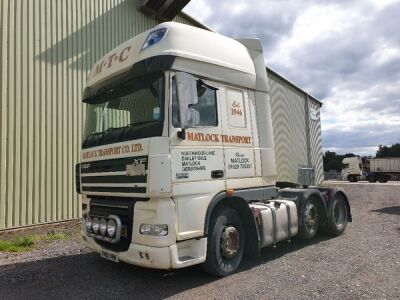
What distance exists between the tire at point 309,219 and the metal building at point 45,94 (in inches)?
242

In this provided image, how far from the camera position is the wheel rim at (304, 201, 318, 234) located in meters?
7.74

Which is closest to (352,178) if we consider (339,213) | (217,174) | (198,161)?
(339,213)

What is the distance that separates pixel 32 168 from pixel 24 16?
150 inches

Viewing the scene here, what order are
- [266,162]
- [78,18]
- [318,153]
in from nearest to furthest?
1. [266,162]
2. [78,18]
3. [318,153]

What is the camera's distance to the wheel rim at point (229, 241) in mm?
5621

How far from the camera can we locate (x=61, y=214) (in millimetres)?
10117

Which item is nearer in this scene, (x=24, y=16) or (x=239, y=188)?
(x=239, y=188)

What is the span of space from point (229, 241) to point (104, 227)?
183 cm

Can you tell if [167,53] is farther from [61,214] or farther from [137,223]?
[61,214]

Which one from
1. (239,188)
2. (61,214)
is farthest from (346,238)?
(61,214)

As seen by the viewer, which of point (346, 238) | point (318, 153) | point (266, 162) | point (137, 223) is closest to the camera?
point (137, 223)

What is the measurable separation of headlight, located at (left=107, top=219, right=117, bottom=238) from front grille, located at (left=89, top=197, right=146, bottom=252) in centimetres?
12

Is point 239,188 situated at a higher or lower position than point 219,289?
higher

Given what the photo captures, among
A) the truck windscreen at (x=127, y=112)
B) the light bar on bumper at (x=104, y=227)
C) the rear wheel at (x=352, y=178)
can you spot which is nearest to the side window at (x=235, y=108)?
the truck windscreen at (x=127, y=112)
